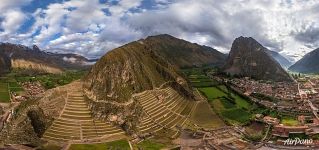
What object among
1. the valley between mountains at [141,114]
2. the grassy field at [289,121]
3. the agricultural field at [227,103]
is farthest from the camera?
the agricultural field at [227,103]

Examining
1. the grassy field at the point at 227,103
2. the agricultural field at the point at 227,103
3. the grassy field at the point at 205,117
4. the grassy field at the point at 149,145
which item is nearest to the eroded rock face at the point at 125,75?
the agricultural field at the point at 227,103

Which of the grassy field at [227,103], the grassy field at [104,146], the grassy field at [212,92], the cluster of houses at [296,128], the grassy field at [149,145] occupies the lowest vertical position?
the grassy field at [149,145]

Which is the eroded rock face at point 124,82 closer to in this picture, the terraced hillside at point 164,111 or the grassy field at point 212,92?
the terraced hillside at point 164,111

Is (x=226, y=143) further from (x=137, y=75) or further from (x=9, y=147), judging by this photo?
(x=9, y=147)

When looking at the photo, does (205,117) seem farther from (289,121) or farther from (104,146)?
(104,146)

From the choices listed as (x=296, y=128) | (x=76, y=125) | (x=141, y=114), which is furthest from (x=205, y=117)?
(x=76, y=125)

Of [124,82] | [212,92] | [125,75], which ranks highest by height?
[125,75]
